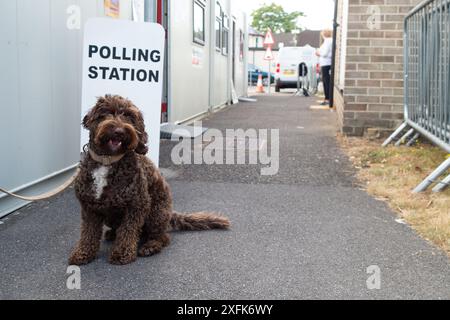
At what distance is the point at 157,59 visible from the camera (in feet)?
17.1

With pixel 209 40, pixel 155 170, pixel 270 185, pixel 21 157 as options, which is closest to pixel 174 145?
pixel 270 185

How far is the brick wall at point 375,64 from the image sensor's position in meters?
8.91

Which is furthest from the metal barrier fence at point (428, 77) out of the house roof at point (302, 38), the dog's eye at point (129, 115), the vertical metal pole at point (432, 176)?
the house roof at point (302, 38)

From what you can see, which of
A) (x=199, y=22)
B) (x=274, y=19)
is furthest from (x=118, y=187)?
(x=274, y=19)

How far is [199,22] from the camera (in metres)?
12.7

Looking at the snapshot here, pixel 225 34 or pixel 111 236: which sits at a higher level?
pixel 225 34

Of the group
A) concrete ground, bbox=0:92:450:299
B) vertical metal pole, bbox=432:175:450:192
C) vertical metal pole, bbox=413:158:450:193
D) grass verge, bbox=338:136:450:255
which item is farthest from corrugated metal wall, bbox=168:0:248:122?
vertical metal pole, bbox=432:175:450:192

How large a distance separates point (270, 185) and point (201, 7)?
8119 mm

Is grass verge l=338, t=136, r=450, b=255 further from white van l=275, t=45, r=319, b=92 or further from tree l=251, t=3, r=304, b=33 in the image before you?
tree l=251, t=3, r=304, b=33

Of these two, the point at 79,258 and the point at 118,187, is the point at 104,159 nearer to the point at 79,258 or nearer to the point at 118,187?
the point at 118,187

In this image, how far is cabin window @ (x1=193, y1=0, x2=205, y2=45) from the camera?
12.0 meters

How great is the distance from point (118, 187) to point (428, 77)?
15.4 feet

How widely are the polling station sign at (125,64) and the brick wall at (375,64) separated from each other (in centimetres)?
481

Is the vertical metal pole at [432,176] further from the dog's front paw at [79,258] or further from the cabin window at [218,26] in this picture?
the cabin window at [218,26]
